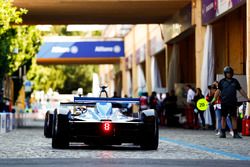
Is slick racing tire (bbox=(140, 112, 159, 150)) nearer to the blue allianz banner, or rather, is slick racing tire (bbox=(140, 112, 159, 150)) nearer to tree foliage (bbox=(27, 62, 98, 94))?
the blue allianz banner

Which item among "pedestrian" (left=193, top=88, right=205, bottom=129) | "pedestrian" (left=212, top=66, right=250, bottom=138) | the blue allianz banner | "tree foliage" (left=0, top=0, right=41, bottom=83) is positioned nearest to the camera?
"pedestrian" (left=212, top=66, right=250, bottom=138)

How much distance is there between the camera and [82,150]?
14898 millimetres

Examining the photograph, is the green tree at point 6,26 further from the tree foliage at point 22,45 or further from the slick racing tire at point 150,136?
the slick racing tire at point 150,136

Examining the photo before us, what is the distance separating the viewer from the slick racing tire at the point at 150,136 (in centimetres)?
1523

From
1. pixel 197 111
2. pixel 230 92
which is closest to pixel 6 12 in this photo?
pixel 197 111

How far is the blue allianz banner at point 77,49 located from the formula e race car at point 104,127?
39290 mm

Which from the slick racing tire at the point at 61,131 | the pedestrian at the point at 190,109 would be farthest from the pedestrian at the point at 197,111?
the slick racing tire at the point at 61,131

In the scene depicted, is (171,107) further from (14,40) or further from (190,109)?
(14,40)

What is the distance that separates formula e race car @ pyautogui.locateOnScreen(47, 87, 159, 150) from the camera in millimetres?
14953

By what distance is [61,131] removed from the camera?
1503 centimetres

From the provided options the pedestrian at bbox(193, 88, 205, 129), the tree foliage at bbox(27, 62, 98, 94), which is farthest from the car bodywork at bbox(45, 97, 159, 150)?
the tree foliage at bbox(27, 62, 98, 94)

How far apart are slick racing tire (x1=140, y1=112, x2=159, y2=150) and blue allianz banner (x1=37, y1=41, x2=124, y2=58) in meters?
39.7

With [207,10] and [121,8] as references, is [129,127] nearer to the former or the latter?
[207,10]

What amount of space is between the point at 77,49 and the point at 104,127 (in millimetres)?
40441
